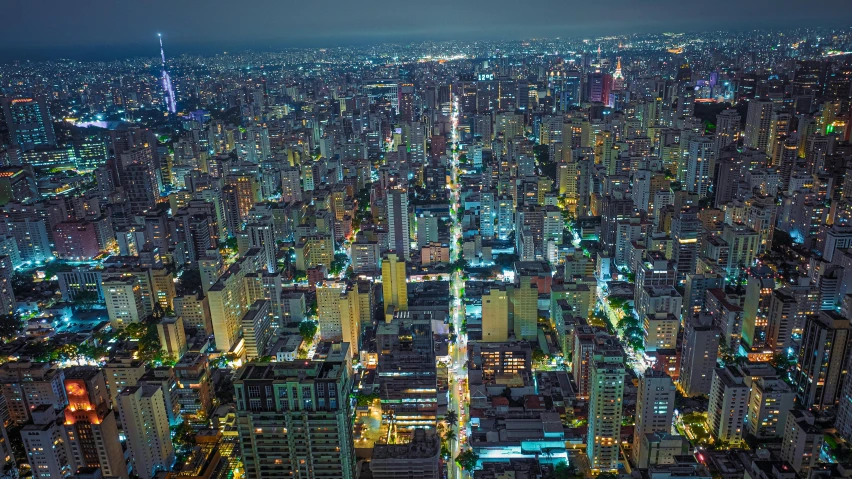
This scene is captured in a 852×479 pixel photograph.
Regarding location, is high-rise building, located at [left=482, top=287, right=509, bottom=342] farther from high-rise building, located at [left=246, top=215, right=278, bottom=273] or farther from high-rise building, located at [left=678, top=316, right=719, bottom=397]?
high-rise building, located at [left=246, top=215, right=278, bottom=273]

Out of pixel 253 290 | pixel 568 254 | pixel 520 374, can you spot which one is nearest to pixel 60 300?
pixel 253 290

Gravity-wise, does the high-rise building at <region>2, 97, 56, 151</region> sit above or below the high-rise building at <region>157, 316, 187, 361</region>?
above

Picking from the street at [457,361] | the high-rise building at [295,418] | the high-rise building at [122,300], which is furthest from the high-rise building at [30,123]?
the high-rise building at [295,418]

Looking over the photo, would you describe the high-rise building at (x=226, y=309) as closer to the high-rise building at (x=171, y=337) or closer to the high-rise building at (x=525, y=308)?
the high-rise building at (x=171, y=337)

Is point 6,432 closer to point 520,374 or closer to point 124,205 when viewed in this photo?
point 520,374

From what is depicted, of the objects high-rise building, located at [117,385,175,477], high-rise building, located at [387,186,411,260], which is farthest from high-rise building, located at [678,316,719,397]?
high-rise building, located at [117,385,175,477]

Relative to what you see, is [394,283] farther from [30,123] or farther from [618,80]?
[618,80]
